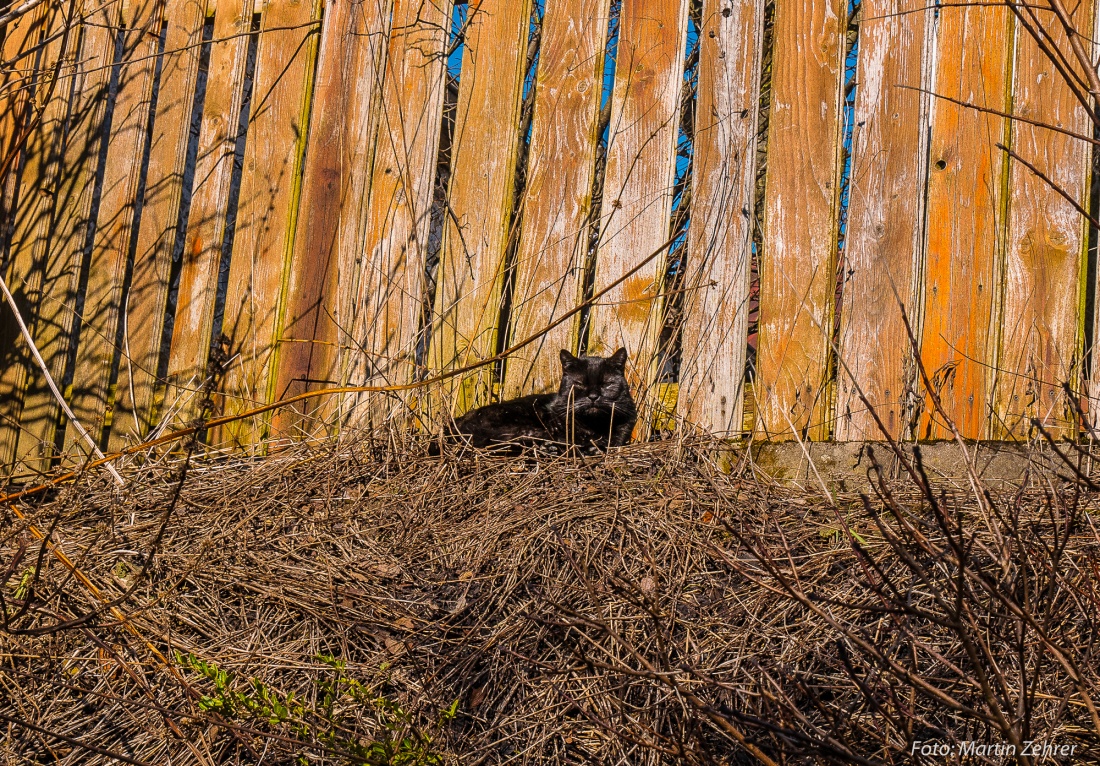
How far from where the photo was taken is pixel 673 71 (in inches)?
145

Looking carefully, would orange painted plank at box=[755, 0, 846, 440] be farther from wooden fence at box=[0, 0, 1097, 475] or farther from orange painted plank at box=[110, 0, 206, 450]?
orange painted plank at box=[110, 0, 206, 450]

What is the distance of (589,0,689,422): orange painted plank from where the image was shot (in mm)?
3639

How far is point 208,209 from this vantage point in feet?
13.3

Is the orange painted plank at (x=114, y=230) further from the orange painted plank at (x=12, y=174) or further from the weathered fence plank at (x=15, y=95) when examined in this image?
the weathered fence plank at (x=15, y=95)

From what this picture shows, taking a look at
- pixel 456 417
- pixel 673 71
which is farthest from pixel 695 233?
pixel 456 417

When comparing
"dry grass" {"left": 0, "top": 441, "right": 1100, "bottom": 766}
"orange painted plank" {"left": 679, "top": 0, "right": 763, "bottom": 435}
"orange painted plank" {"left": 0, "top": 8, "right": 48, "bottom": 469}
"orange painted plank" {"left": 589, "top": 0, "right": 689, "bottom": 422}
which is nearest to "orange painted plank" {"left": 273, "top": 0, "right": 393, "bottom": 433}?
"dry grass" {"left": 0, "top": 441, "right": 1100, "bottom": 766}

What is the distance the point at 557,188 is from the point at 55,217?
238 cm

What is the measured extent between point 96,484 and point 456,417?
1.34 metres

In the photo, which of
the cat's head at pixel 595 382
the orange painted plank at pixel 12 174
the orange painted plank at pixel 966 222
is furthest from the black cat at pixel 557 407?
the orange painted plank at pixel 12 174

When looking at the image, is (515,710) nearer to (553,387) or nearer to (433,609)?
(433,609)

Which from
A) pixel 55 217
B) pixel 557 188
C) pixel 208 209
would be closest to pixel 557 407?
pixel 557 188

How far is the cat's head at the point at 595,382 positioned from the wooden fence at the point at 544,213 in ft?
0.36

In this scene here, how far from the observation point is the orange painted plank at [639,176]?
11.9ft

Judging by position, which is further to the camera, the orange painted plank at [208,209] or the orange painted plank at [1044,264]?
the orange painted plank at [208,209]
